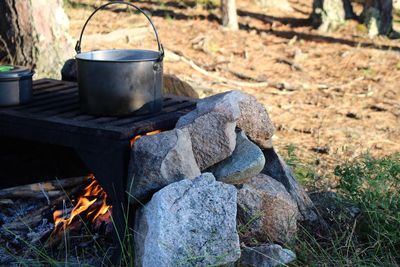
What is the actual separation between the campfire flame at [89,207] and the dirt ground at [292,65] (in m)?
2.25

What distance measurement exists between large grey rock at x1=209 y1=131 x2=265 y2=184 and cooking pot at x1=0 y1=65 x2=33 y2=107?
1150 mm

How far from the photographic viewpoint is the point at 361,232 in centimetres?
406

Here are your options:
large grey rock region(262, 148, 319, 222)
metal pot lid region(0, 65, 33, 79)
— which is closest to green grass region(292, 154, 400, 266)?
large grey rock region(262, 148, 319, 222)

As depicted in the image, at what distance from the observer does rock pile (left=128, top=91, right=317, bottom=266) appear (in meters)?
3.26

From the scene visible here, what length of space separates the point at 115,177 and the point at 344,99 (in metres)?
5.21

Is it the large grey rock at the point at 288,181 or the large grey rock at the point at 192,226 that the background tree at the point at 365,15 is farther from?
the large grey rock at the point at 192,226

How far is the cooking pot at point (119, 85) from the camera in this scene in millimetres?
3736

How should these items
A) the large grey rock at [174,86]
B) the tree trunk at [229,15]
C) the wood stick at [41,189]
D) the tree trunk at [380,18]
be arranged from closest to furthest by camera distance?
1. the wood stick at [41,189]
2. the large grey rock at [174,86]
3. the tree trunk at [229,15]
4. the tree trunk at [380,18]

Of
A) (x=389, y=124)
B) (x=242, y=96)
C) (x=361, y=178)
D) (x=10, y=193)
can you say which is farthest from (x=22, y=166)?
(x=389, y=124)

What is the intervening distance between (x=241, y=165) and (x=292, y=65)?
6068 mm

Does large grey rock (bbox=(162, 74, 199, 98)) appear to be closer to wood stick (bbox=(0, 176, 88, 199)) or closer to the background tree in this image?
wood stick (bbox=(0, 176, 88, 199))

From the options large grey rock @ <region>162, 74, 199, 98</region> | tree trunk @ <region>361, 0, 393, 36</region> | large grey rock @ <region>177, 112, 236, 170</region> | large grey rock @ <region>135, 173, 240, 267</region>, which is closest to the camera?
large grey rock @ <region>135, 173, 240, 267</region>

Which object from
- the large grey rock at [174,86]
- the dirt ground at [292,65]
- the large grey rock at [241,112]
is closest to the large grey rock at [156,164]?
the large grey rock at [241,112]

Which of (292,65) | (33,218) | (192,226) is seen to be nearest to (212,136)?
(192,226)
